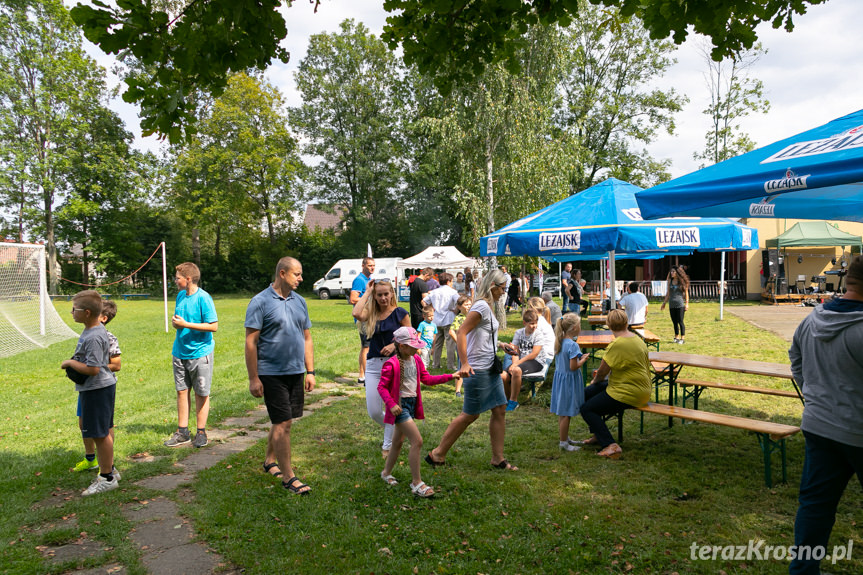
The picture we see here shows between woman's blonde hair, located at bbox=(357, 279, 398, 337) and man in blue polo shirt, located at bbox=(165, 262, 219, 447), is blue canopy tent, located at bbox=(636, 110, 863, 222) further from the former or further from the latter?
man in blue polo shirt, located at bbox=(165, 262, 219, 447)

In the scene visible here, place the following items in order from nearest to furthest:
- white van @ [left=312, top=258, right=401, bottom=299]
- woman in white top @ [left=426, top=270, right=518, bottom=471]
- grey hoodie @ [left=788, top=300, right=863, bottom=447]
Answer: grey hoodie @ [left=788, top=300, right=863, bottom=447] < woman in white top @ [left=426, top=270, right=518, bottom=471] < white van @ [left=312, top=258, right=401, bottom=299]

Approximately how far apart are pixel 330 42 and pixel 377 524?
41.5 m

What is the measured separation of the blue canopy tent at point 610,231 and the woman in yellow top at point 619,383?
9.01 feet

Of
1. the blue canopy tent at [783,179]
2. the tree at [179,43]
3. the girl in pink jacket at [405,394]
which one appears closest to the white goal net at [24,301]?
the tree at [179,43]

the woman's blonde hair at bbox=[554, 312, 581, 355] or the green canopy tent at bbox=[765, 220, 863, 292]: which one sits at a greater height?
the green canopy tent at bbox=[765, 220, 863, 292]

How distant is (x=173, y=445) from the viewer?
18.9 ft

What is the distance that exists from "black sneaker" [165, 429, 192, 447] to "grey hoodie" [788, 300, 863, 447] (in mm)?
5515

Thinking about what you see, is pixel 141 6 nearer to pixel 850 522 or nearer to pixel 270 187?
pixel 850 522

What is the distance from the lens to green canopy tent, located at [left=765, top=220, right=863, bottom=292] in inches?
947

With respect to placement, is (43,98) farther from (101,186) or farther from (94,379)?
(94,379)

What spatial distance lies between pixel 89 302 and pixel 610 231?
6.33m

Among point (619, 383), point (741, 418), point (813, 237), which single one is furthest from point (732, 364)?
point (813, 237)

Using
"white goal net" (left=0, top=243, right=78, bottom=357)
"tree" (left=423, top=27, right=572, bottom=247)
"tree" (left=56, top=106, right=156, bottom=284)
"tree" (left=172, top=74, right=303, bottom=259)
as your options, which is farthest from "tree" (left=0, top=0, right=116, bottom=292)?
"tree" (left=423, top=27, right=572, bottom=247)

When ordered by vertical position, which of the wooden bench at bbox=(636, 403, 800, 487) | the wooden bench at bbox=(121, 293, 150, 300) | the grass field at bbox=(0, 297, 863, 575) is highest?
the wooden bench at bbox=(121, 293, 150, 300)
